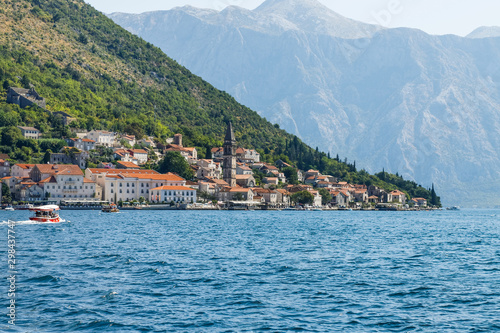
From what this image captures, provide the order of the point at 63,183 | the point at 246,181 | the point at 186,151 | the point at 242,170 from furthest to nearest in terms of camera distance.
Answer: the point at 242,170, the point at 186,151, the point at 246,181, the point at 63,183

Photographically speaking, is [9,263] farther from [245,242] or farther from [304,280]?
[245,242]

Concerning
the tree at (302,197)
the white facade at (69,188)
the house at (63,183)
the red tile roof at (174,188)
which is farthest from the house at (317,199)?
the white facade at (69,188)

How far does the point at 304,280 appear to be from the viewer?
131 feet

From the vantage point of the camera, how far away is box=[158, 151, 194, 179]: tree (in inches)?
6841

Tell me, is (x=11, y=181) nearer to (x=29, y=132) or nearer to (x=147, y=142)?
(x=29, y=132)

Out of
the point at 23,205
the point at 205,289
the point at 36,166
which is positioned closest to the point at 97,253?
the point at 205,289

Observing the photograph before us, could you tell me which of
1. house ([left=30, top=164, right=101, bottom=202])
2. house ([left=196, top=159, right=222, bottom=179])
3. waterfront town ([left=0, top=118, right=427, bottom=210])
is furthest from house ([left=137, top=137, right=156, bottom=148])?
house ([left=30, top=164, right=101, bottom=202])

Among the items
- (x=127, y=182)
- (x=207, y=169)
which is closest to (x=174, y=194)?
(x=127, y=182)

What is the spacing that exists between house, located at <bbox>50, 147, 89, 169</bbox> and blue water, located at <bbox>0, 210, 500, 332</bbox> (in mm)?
105318

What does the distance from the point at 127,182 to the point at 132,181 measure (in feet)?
4.35

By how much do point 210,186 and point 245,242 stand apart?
11068cm

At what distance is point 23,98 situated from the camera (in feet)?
611

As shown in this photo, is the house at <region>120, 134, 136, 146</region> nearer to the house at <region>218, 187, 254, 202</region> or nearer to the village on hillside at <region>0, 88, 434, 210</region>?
the village on hillside at <region>0, 88, 434, 210</region>

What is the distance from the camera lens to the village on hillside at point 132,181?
14700 centimetres
